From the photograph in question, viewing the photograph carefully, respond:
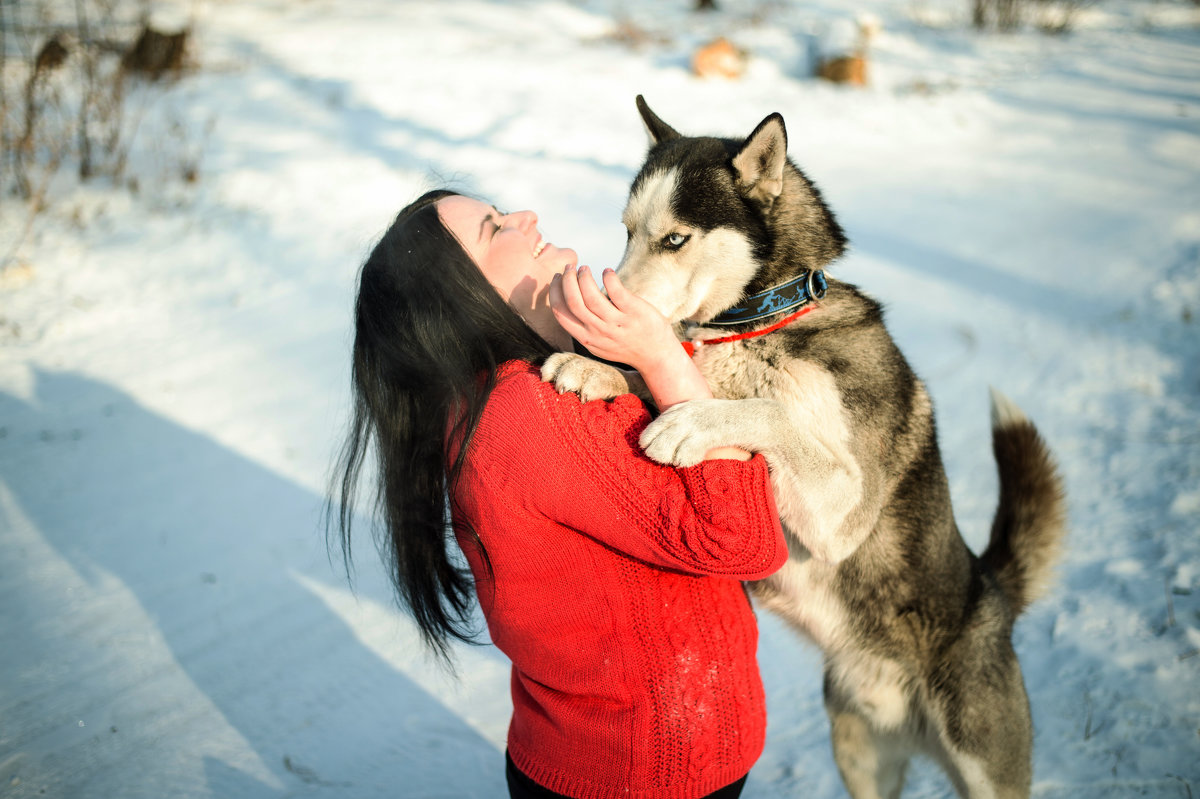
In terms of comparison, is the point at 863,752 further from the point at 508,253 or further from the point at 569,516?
the point at 508,253

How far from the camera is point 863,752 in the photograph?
2.43m

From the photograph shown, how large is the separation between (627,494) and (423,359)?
1.89ft

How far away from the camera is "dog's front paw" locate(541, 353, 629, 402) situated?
1670mm

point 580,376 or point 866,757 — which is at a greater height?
point 580,376

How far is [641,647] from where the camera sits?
1.56 metres

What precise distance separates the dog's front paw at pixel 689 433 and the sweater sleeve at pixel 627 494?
0.03m

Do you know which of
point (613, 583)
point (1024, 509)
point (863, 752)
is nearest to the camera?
point (613, 583)

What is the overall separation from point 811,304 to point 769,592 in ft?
3.03

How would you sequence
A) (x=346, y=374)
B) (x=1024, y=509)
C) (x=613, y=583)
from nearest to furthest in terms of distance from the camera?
(x=613, y=583) → (x=1024, y=509) → (x=346, y=374)

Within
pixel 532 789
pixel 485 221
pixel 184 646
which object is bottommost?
pixel 184 646

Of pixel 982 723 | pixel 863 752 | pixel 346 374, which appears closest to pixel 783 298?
pixel 982 723

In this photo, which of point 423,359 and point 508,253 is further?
point 508,253

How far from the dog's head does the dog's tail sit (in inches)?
37.0

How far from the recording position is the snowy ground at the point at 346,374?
2.88 meters
